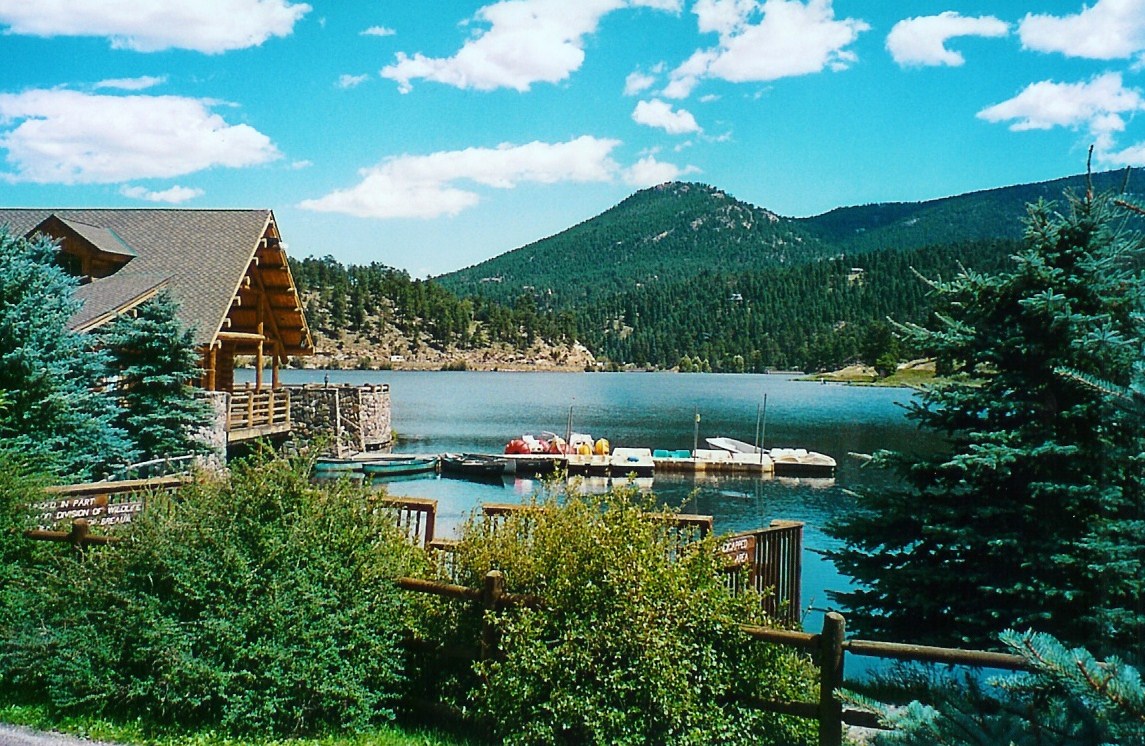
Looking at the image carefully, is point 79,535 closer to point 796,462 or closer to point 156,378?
point 156,378

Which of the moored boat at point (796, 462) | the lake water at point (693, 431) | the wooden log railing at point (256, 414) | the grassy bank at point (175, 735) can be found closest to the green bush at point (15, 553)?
the grassy bank at point (175, 735)

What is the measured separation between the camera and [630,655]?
5.43 meters

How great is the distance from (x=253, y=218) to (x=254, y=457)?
23.0 metres

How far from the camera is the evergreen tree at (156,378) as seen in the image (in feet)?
66.2

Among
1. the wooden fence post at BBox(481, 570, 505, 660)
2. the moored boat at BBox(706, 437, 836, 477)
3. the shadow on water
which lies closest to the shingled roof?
the shadow on water

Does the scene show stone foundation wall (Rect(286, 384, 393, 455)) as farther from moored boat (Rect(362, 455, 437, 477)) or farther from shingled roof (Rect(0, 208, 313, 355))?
shingled roof (Rect(0, 208, 313, 355))

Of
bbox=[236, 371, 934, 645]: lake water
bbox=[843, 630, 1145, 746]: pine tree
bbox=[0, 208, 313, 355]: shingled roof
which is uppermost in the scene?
bbox=[0, 208, 313, 355]: shingled roof

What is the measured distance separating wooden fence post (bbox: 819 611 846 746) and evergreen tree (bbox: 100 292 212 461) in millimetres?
18287

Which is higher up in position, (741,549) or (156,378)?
(156,378)

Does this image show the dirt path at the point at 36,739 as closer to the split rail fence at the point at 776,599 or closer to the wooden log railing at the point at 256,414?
the split rail fence at the point at 776,599

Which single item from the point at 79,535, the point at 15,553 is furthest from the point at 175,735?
the point at 15,553

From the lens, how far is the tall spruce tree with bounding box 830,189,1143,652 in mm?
7094

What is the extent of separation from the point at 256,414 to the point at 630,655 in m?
25.9

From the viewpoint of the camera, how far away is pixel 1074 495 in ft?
23.7
